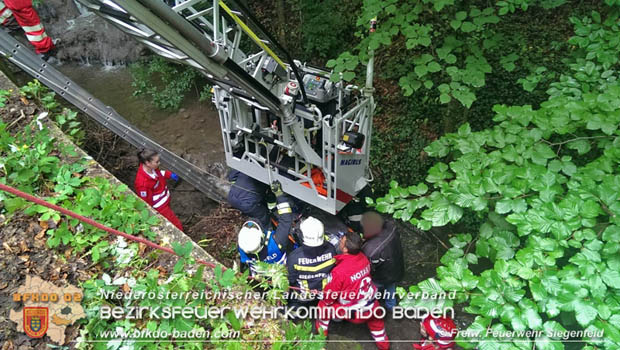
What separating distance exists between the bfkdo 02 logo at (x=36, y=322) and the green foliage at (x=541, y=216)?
2141 mm

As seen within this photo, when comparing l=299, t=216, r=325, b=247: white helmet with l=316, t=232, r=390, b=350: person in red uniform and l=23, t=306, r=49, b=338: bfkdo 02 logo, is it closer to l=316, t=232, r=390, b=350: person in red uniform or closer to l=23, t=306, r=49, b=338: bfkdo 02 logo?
l=316, t=232, r=390, b=350: person in red uniform

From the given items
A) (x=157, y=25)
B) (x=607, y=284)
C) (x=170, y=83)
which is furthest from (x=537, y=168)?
(x=170, y=83)

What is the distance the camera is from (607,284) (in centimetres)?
178

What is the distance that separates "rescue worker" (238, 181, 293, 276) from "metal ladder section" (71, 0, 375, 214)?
0.91 ft

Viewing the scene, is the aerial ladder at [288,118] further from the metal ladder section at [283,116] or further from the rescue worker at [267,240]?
the rescue worker at [267,240]

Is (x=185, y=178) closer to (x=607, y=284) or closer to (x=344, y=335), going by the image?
(x=344, y=335)

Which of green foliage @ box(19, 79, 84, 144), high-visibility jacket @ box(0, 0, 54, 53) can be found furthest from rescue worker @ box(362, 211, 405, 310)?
high-visibility jacket @ box(0, 0, 54, 53)

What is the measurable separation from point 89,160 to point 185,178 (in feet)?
7.49

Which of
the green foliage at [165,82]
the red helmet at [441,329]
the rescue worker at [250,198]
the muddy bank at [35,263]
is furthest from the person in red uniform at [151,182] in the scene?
the green foliage at [165,82]

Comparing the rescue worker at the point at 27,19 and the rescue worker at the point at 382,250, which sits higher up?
the rescue worker at the point at 27,19

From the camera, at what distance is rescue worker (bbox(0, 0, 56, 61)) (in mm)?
6820

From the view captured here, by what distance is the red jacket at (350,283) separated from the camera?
3580 millimetres

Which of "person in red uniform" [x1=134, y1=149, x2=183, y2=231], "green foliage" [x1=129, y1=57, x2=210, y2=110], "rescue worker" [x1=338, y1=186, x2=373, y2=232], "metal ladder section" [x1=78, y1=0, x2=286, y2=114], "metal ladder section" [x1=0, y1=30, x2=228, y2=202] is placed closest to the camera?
"metal ladder section" [x1=78, y1=0, x2=286, y2=114]

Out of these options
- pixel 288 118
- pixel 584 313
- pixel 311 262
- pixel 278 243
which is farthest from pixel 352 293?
pixel 584 313
